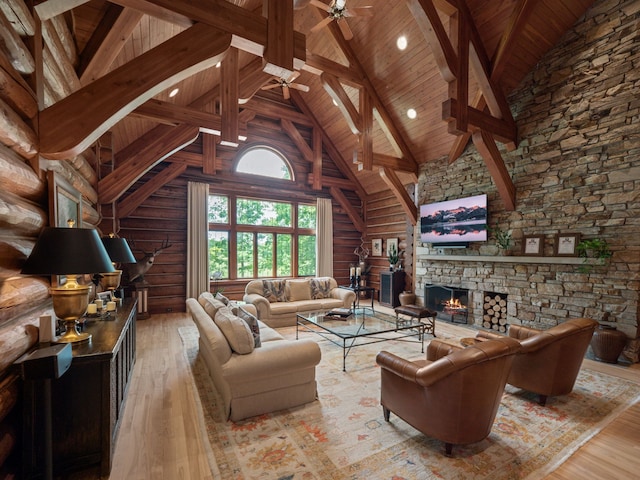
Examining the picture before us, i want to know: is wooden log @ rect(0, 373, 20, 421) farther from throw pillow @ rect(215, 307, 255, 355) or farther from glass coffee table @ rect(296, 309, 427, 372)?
glass coffee table @ rect(296, 309, 427, 372)

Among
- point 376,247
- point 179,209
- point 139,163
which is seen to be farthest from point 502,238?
point 179,209

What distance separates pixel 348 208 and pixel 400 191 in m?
2.23

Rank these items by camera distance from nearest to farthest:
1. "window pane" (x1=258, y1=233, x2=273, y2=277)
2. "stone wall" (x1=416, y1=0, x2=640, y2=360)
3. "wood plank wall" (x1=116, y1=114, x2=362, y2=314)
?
"stone wall" (x1=416, y1=0, x2=640, y2=360) → "wood plank wall" (x1=116, y1=114, x2=362, y2=314) → "window pane" (x1=258, y1=233, x2=273, y2=277)

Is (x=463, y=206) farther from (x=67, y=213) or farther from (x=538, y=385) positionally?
(x=67, y=213)

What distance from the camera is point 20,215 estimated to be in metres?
1.71

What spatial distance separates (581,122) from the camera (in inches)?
167

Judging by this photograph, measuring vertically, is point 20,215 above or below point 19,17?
below

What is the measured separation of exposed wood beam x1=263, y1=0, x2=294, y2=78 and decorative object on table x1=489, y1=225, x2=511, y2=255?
4531mm

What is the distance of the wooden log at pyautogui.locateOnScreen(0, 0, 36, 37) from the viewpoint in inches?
65.8

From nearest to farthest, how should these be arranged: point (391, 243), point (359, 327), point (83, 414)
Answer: point (83, 414), point (359, 327), point (391, 243)

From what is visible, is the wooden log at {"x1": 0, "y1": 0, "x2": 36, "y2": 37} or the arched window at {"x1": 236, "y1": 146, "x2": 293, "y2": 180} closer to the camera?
the wooden log at {"x1": 0, "y1": 0, "x2": 36, "y2": 37}

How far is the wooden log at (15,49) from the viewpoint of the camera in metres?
1.63

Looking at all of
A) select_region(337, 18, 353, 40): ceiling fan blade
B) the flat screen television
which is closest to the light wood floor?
the flat screen television

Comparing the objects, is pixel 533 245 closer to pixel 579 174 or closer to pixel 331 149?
pixel 579 174
